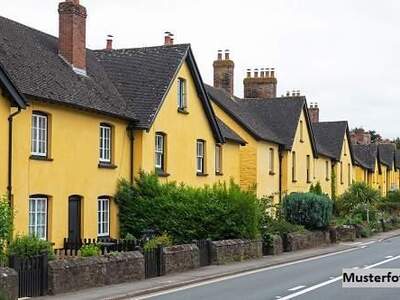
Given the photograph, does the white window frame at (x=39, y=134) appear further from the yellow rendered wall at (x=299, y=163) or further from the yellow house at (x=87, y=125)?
the yellow rendered wall at (x=299, y=163)

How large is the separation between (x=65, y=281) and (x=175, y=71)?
16103 millimetres

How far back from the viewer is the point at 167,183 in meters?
A: 30.4

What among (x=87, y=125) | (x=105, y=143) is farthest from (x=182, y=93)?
(x=87, y=125)

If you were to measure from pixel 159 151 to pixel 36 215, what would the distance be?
8601mm

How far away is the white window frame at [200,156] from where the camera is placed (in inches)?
1394

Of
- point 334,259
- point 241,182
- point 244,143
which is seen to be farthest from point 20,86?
point 241,182

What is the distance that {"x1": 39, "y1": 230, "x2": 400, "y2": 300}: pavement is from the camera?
17.1 metres

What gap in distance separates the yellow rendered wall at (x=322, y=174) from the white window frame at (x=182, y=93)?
80.5 ft

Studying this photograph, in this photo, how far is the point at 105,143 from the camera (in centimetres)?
2856

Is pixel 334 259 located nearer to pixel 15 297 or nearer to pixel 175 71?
pixel 175 71

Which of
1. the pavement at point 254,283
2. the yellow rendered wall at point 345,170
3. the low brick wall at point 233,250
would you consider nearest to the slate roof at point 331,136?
the yellow rendered wall at point 345,170

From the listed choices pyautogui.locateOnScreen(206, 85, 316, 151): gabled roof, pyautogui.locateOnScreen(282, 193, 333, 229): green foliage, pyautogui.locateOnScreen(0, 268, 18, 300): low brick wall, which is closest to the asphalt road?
pyautogui.locateOnScreen(0, 268, 18, 300): low brick wall

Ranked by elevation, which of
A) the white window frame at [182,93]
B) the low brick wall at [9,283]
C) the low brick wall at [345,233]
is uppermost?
the white window frame at [182,93]

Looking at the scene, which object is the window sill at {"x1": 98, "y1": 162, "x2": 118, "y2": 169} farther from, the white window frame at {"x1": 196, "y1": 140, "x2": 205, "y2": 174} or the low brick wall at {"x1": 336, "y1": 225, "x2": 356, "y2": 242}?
the low brick wall at {"x1": 336, "y1": 225, "x2": 356, "y2": 242}
